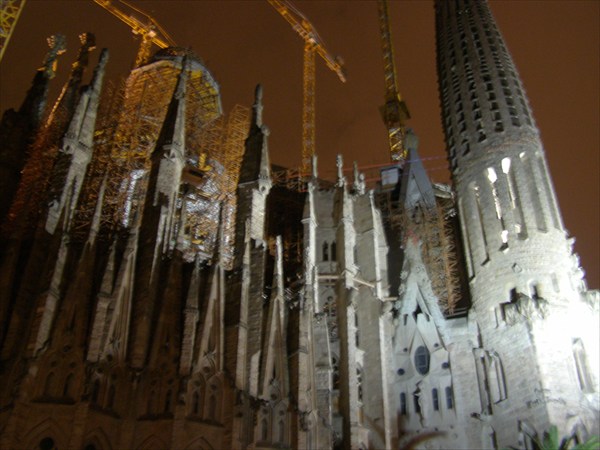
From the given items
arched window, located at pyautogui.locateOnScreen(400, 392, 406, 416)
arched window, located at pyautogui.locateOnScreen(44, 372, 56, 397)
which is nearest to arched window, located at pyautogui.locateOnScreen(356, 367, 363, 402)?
arched window, located at pyautogui.locateOnScreen(400, 392, 406, 416)

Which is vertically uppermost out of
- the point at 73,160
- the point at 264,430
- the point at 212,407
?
the point at 73,160

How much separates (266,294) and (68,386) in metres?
10.8

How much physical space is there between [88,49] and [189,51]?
541 cm

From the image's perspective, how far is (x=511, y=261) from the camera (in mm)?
27375

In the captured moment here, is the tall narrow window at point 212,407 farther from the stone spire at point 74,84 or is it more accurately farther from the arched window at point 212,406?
the stone spire at point 74,84

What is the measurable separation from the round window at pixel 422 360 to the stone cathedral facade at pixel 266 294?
0.06 meters

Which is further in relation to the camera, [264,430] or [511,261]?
[511,261]

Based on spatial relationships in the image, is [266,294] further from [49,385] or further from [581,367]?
[581,367]

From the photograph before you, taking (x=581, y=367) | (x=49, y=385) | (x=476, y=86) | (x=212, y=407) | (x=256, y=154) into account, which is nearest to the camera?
(x=49, y=385)

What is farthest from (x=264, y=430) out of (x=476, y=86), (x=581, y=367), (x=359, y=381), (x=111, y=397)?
(x=476, y=86)

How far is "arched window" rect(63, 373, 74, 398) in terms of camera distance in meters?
20.1

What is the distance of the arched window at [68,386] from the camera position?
792 inches

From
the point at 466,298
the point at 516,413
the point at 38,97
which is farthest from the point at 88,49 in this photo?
the point at 516,413

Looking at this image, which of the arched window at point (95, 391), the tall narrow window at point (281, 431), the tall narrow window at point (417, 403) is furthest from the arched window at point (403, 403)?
the arched window at point (95, 391)
